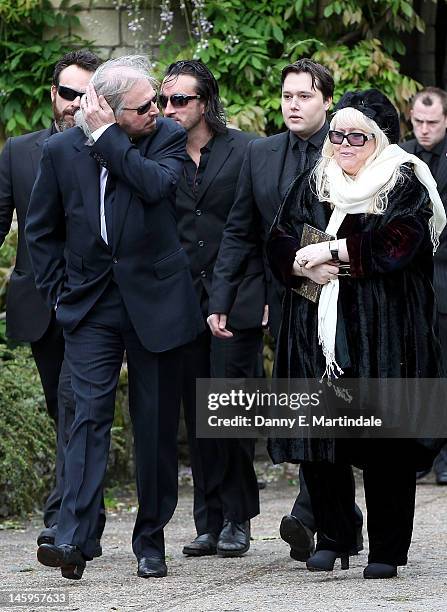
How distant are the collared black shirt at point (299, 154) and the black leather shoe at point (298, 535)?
1.35 metres

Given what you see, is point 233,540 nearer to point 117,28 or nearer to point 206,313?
point 206,313

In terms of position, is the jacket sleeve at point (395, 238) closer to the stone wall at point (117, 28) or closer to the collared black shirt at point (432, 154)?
the collared black shirt at point (432, 154)

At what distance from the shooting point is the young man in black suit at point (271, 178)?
619 centimetres

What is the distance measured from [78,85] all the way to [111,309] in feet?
4.39

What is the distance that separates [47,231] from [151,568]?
1349 millimetres

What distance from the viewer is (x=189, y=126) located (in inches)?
258

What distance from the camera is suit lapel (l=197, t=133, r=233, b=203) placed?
653 centimetres

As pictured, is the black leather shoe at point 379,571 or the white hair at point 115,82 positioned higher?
the white hair at point 115,82

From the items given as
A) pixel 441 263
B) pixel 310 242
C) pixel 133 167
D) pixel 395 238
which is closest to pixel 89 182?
pixel 133 167

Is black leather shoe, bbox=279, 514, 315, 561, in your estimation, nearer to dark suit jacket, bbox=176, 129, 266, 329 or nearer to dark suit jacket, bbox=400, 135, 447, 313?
dark suit jacket, bbox=176, 129, 266, 329

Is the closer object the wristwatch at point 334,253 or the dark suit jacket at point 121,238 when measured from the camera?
the wristwatch at point 334,253

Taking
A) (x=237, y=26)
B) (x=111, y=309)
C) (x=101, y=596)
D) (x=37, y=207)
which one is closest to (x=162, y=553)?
(x=101, y=596)

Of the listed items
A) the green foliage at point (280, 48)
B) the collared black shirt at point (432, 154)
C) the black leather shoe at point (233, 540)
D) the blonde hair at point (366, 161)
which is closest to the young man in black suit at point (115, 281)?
the blonde hair at point (366, 161)

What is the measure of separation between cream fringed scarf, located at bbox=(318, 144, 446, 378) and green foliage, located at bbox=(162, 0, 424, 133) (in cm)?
470
